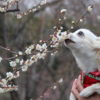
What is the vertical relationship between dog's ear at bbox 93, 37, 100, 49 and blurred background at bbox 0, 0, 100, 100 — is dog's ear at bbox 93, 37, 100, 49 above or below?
below

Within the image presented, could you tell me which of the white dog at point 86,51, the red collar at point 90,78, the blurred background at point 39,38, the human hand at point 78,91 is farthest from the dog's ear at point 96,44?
the blurred background at point 39,38

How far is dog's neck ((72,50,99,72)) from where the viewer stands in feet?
14.8

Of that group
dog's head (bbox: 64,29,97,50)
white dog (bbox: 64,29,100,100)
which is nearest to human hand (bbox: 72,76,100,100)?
white dog (bbox: 64,29,100,100)

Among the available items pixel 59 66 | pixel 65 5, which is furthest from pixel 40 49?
pixel 59 66

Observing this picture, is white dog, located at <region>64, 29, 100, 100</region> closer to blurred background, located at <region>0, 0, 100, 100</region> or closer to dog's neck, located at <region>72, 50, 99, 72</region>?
dog's neck, located at <region>72, 50, 99, 72</region>

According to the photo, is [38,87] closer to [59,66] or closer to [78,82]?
[59,66]

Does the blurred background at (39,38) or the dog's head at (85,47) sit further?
the blurred background at (39,38)

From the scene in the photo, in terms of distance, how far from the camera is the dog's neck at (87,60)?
4.52 metres

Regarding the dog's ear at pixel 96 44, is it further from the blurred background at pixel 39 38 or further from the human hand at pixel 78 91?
the blurred background at pixel 39 38

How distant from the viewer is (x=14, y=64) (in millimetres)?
4684

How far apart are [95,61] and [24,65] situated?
Answer: 79cm

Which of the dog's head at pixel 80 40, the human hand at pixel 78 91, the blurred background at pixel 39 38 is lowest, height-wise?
the human hand at pixel 78 91

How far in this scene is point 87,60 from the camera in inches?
180

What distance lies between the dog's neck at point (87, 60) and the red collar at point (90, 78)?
0.06m
